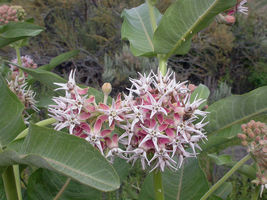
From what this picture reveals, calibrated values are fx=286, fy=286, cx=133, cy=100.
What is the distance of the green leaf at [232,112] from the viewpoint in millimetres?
928

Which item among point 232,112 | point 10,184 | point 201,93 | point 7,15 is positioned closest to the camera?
point 10,184

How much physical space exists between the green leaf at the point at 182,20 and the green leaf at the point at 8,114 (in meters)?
0.53

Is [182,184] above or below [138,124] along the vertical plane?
below

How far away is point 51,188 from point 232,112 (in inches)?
27.8

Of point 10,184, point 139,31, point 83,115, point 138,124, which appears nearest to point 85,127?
point 83,115

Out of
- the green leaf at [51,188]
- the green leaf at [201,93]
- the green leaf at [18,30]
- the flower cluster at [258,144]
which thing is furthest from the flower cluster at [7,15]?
the flower cluster at [258,144]

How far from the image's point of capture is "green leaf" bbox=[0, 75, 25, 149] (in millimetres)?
777

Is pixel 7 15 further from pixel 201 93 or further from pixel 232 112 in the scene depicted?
→ pixel 232 112

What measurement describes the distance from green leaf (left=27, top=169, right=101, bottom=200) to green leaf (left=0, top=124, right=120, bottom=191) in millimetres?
373

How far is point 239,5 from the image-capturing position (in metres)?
1.28

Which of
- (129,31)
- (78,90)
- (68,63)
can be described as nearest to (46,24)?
(68,63)

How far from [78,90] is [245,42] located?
4677 millimetres

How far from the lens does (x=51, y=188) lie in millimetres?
1050

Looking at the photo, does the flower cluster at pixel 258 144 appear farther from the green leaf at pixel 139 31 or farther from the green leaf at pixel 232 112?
the green leaf at pixel 139 31
